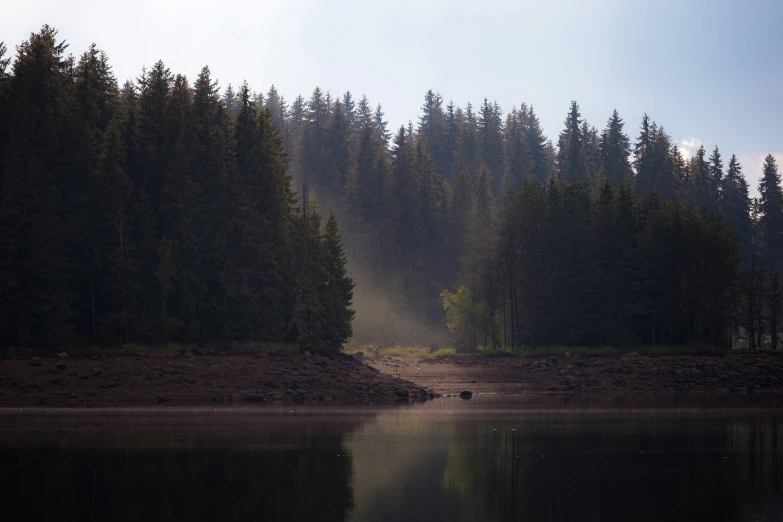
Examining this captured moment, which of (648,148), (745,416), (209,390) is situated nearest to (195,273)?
(209,390)

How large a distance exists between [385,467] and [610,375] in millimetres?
48964

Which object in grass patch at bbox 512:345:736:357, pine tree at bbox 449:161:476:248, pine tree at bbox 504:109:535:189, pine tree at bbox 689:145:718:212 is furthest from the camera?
pine tree at bbox 504:109:535:189

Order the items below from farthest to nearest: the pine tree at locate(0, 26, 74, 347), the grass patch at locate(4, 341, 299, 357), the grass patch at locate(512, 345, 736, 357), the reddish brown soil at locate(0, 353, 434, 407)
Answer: the grass patch at locate(512, 345, 736, 357) < the pine tree at locate(0, 26, 74, 347) < the grass patch at locate(4, 341, 299, 357) < the reddish brown soil at locate(0, 353, 434, 407)

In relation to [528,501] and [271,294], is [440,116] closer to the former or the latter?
[271,294]

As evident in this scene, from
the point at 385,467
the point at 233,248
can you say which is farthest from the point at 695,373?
the point at 385,467

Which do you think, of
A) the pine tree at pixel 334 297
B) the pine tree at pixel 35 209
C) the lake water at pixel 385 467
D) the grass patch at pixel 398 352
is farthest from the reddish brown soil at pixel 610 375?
the pine tree at pixel 35 209

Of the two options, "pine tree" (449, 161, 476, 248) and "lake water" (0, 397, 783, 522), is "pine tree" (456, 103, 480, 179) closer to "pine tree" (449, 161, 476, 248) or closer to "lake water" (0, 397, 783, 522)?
"pine tree" (449, 161, 476, 248)

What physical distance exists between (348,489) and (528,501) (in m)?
4.78

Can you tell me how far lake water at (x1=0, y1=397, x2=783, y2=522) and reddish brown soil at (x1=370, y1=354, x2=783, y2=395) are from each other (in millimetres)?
23518

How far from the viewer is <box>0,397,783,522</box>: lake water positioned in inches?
772

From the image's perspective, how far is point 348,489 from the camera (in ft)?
73.3

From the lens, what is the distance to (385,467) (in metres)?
26.1

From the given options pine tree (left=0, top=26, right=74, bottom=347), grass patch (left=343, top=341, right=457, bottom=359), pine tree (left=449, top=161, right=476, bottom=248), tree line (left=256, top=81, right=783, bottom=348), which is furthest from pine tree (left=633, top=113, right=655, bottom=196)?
pine tree (left=0, top=26, right=74, bottom=347)

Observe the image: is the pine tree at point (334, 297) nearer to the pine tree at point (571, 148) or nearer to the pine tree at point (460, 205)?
the pine tree at point (460, 205)
